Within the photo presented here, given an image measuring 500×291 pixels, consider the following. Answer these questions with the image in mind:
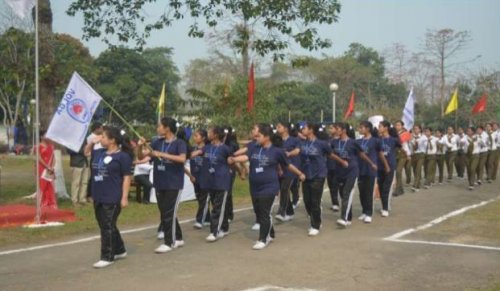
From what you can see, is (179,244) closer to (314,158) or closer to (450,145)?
(314,158)

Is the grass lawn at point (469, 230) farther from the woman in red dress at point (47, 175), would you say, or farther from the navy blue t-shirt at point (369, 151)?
the woman in red dress at point (47, 175)

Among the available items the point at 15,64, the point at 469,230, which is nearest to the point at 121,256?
the point at 469,230

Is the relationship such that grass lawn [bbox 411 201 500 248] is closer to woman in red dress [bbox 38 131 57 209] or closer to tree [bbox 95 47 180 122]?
woman in red dress [bbox 38 131 57 209]

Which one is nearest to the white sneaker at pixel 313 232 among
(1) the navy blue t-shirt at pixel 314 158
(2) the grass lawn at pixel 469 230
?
(1) the navy blue t-shirt at pixel 314 158

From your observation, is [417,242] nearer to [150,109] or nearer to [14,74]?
[14,74]

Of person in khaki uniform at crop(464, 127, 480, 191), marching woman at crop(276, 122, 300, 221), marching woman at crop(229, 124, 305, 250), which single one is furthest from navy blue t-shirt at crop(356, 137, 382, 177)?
person in khaki uniform at crop(464, 127, 480, 191)

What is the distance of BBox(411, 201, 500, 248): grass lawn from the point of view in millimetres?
9516

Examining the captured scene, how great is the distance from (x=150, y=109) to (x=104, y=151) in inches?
1603

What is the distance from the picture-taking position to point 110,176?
303 inches

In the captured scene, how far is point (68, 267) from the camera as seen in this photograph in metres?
7.65

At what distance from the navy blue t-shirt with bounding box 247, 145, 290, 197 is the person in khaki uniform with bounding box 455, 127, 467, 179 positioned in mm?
11872

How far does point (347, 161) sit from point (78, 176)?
5.95m

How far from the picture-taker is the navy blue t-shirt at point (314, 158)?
1030cm

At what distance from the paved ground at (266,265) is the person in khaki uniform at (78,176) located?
12.2 feet
